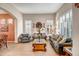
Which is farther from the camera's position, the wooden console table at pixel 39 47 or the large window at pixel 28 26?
the large window at pixel 28 26

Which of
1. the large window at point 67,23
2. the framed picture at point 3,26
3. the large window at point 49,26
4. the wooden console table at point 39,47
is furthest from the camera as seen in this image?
the large window at point 49,26

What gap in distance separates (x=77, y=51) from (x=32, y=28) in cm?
1378

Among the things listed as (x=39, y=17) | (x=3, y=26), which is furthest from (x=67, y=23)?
(x=3, y=26)

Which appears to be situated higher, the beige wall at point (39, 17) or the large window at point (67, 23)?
the beige wall at point (39, 17)

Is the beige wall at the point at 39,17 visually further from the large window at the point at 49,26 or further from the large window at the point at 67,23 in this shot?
the large window at the point at 67,23

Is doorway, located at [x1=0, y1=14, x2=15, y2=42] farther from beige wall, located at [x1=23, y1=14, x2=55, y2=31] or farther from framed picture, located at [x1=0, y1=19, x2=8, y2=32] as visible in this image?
beige wall, located at [x1=23, y1=14, x2=55, y2=31]

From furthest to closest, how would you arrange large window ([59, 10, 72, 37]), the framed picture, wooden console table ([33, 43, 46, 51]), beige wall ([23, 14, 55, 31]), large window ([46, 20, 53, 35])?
beige wall ([23, 14, 55, 31]), large window ([46, 20, 53, 35]), the framed picture, wooden console table ([33, 43, 46, 51]), large window ([59, 10, 72, 37])

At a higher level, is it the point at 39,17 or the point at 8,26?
the point at 39,17

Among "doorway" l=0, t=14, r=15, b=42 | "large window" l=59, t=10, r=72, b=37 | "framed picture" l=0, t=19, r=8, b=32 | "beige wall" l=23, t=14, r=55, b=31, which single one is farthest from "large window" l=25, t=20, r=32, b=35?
"large window" l=59, t=10, r=72, b=37

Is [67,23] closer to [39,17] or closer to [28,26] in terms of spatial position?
[39,17]

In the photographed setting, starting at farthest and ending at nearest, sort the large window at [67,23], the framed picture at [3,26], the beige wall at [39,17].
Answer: the beige wall at [39,17] → the framed picture at [3,26] → the large window at [67,23]

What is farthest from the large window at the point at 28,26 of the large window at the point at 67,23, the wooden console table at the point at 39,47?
the wooden console table at the point at 39,47

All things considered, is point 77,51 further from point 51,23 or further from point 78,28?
point 51,23

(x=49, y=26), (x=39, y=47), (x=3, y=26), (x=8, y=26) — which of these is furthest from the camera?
(x=49, y=26)
